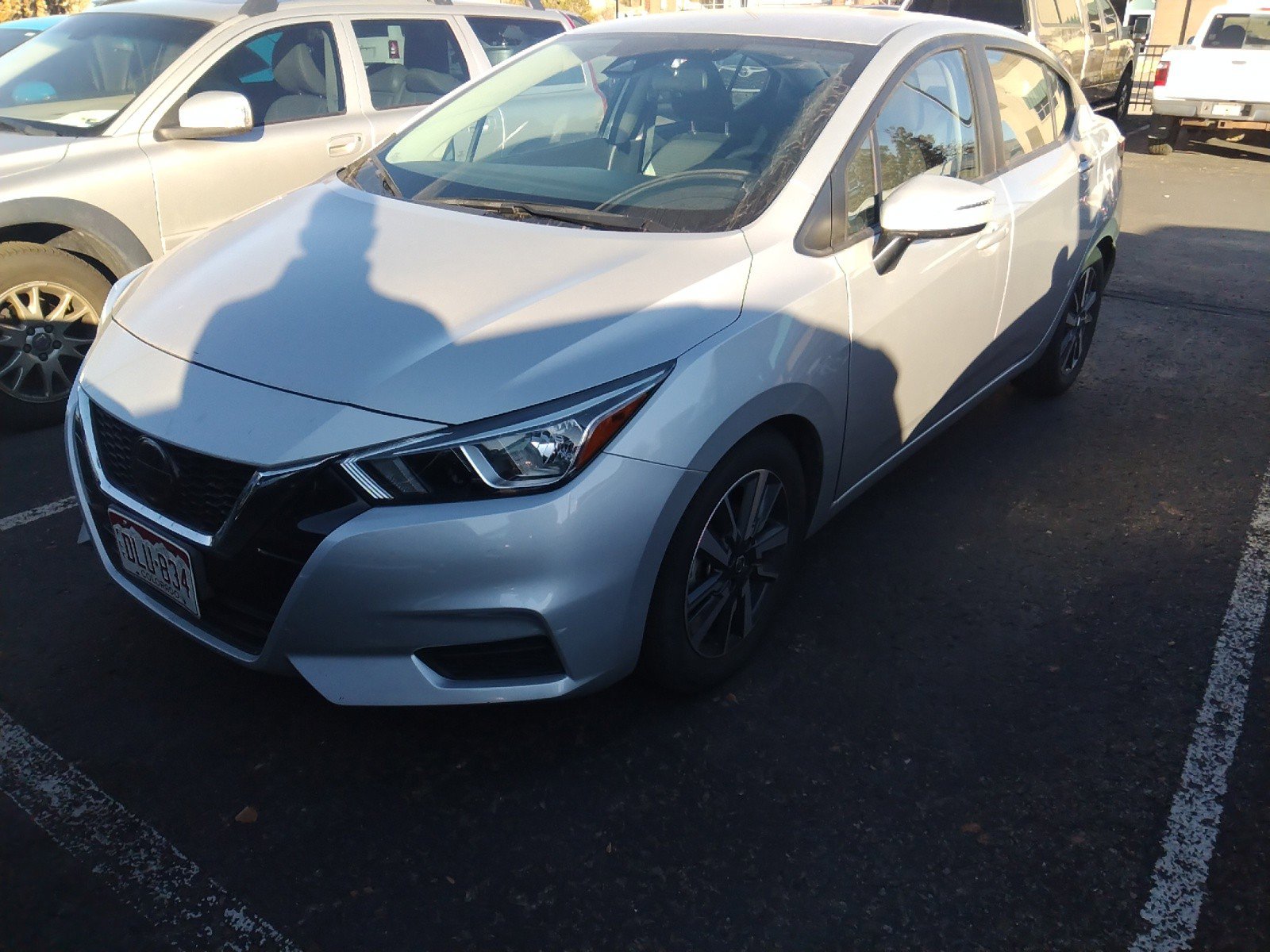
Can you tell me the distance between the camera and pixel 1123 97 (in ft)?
53.2

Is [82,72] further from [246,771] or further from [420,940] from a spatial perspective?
[420,940]

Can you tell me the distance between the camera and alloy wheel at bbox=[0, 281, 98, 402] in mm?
4465

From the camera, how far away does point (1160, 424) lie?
503cm

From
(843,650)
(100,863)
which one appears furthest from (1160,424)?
(100,863)

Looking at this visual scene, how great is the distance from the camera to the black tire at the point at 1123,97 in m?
15.8

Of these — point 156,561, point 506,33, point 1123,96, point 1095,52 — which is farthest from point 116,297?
point 1123,96

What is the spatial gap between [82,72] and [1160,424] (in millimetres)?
5260

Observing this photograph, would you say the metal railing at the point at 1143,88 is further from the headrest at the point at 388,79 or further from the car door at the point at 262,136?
the car door at the point at 262,136

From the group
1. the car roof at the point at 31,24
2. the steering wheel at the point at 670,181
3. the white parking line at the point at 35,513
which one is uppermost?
the car roof at the point at 31,24

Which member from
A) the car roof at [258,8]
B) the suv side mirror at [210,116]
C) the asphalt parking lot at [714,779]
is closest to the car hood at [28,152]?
the suv side mirror at [210,116]

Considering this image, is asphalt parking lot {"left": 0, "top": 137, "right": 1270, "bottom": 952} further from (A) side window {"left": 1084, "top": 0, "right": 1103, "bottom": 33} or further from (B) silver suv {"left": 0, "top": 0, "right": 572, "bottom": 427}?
(A) side window {"left": 1084, "top": 0, "right": 1103, "bottom": 33}

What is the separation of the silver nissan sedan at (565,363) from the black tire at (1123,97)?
45.3 ft

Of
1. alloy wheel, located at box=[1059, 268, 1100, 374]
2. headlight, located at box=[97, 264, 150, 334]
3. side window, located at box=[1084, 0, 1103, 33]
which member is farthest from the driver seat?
side window, located at box=[1084, 0, 1103, 33]

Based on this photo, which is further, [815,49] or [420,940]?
[815,49]
